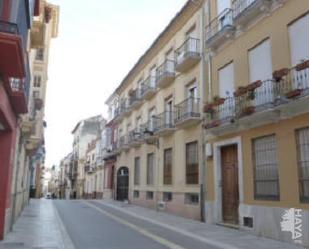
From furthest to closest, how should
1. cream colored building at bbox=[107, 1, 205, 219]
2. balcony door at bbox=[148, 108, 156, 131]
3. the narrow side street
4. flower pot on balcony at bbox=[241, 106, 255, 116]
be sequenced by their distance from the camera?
balcony door at bbox=[148, 108, 156, 131]
cream colored building at bbox=[107, 1, 205, 219]
flower pot on balcony at bbox=[241, 106, 255, 116]
the narrow side street

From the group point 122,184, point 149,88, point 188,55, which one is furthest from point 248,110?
point 122,184

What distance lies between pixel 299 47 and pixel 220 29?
4.55m

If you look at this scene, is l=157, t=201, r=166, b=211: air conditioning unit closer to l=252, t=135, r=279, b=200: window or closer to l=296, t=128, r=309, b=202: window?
l=252, t=135, r=279, b=200: window

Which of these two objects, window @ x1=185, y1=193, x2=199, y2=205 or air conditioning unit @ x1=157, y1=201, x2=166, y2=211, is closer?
window @ x1=185, y1=193, x2=199, y2=205

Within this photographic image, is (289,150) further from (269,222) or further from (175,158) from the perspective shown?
(175,158)

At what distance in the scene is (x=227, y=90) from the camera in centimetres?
1462

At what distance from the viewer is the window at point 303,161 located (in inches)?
400

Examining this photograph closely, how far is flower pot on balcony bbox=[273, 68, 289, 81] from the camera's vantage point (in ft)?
35.2

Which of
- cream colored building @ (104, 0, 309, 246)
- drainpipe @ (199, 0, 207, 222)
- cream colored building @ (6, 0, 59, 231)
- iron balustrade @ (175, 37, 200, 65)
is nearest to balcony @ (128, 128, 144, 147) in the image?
cream colored building @ (104, 0, 309, 246)

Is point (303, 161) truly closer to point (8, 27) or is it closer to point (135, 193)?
point (8, 27)

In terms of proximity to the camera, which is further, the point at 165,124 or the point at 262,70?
the point at 165,124

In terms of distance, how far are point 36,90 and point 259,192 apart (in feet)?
45.4

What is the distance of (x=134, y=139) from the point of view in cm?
2567

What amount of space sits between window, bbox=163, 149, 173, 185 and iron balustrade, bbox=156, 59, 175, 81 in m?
4.02
